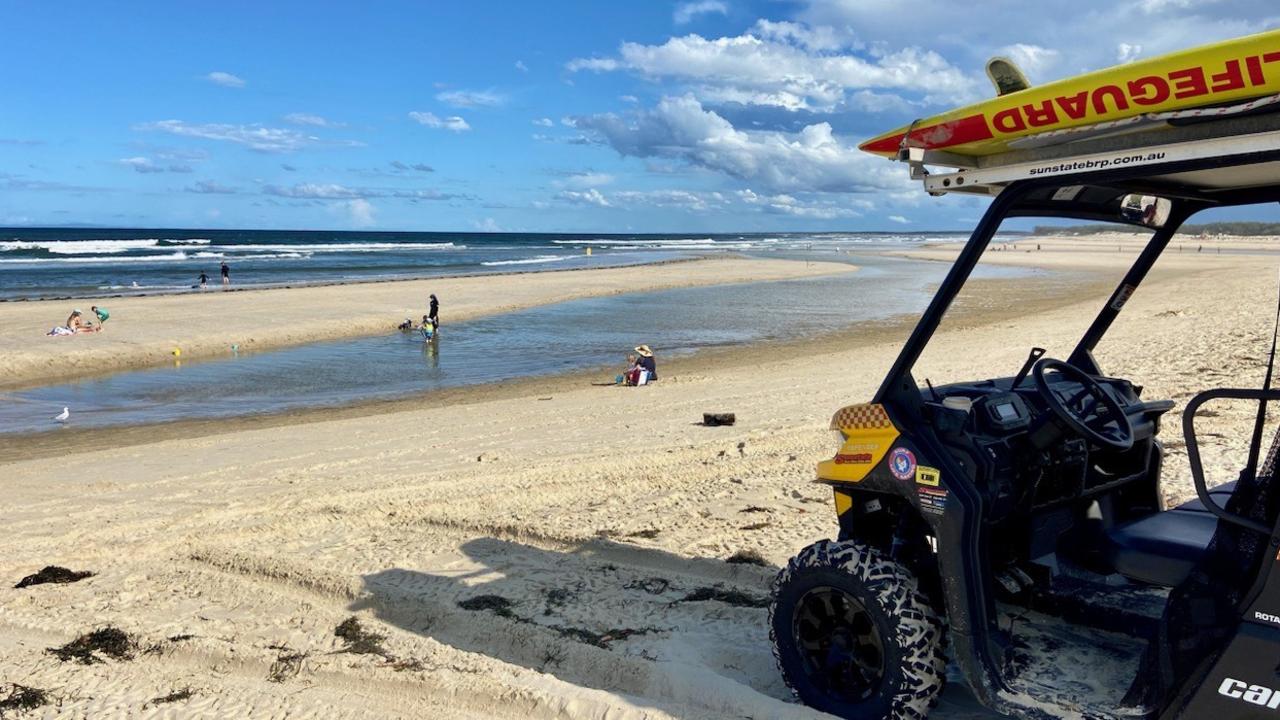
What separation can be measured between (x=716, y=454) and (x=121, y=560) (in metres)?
4.57

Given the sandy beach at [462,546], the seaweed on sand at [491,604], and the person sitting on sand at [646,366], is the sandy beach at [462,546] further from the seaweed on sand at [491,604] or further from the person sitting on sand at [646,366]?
the person sitting on sand at [646,366]

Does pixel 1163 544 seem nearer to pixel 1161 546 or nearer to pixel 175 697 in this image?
pixel 1161 546

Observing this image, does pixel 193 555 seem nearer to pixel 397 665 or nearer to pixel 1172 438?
pixel 397 665

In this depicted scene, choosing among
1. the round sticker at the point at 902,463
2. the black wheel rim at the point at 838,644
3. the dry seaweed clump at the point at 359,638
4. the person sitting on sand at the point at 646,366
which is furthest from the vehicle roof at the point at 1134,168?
the person sitting on sand at the point at 646,366

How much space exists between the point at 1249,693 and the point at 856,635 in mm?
1315

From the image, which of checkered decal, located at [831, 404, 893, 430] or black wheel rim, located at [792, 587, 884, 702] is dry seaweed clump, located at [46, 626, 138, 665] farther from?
checkered decal, located at [831, 404, 893, 430]

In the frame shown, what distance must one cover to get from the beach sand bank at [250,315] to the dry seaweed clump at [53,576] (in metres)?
12.9

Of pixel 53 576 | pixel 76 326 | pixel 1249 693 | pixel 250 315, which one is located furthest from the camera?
pixel 250 315

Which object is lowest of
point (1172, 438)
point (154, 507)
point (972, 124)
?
point (154, 507)

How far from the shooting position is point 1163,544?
360 cm

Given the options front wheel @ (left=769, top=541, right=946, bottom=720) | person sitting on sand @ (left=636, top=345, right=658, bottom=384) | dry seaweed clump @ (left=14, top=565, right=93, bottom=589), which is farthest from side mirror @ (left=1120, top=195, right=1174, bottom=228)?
person sitting on sand @ (left=636, top=345, right=658, bottom=384)

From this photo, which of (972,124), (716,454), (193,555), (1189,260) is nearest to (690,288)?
(1189,260)

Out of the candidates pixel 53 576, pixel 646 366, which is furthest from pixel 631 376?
pixel 53 576

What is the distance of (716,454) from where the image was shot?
8.33 m
